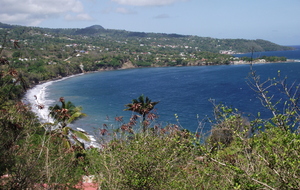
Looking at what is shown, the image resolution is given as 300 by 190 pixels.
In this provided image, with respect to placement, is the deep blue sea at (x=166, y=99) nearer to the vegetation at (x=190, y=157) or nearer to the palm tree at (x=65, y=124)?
the palm tree at (x=65, y=124)

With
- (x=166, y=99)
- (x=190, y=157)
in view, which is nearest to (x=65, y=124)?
(x=190, y=157)

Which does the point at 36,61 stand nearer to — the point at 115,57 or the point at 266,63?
the point at 115,57

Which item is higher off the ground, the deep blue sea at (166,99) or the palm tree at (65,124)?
the palm tree at (65,124)

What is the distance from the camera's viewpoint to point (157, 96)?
51.2 metres

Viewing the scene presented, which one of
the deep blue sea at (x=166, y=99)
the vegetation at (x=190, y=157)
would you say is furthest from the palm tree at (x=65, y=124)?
the deep blue sea at (x=166, y=99)

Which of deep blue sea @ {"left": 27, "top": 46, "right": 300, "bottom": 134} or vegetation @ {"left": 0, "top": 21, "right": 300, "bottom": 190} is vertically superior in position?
vegetation @ {"left": 0, "top": 21, "right": 300, "bottom": 190}

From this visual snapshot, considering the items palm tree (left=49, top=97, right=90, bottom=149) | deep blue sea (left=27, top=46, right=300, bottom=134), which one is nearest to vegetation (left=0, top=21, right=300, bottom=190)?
palm tree (left=49, top=97, right=90, bottom=149)

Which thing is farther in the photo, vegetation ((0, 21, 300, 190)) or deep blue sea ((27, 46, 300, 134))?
deep blue sea ((27, 46, 300, 134))

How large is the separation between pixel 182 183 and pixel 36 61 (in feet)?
292

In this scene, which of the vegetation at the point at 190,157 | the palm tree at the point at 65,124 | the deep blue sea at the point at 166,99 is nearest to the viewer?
the vegetation at the point at 190,157

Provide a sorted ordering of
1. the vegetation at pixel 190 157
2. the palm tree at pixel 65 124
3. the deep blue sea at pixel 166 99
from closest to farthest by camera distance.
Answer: the vegetation at pixel 190 157 < the palm tree at pixel 65 124 < the deep blue sea at pixel 166 99

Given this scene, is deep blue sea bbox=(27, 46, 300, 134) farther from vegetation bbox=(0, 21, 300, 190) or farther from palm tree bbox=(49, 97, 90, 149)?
vegetation bbox=(0, 21, 300, 190)

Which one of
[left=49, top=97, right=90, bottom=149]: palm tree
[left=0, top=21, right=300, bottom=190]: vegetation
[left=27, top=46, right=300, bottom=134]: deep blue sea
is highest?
[left=0, top=21, right=300, bottom=190]: vegetation

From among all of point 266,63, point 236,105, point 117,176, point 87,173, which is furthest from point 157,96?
point 266,63
